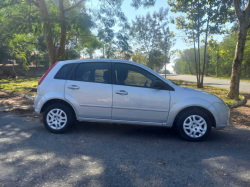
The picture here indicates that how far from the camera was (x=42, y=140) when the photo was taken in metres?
4.86

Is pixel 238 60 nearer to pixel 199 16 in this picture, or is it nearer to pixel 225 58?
pixel 199 16

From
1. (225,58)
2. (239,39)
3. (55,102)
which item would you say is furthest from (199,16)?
(225,58)

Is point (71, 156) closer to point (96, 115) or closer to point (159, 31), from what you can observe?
point (96, 115)

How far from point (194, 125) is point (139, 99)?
4.36 feet

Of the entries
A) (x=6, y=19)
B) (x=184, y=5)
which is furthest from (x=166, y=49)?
(x=6, y=19)

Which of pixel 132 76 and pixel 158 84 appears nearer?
pixel 158 84

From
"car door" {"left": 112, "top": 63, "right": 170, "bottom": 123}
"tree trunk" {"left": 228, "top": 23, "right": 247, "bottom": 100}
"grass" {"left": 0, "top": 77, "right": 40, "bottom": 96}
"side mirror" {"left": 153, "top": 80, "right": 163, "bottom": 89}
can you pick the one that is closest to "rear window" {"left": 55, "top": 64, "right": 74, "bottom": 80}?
"car door" {"left": 112, "top": 63, "right": 170, "bottom": 123}

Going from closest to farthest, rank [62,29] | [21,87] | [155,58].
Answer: [62,29]
[21,87]
[155,58]

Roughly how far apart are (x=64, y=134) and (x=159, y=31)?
59.5 feet

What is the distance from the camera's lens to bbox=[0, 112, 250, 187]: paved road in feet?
10.5

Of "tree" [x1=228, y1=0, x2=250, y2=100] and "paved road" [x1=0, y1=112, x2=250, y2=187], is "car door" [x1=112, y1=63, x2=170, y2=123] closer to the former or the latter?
"paved road" [x1=0, y1=112, x2=250, y2=187]

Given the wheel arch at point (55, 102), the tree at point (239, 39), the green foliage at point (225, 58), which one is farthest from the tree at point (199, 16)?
the green foliage at point (225, 58)

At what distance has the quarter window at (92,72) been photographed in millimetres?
5215

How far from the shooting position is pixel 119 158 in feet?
13.0
